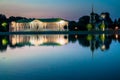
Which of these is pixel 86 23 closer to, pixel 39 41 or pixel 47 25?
pixel 47 25

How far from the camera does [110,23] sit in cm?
7962

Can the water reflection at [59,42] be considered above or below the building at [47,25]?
below

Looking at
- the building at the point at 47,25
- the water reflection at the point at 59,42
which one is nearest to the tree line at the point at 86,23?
the building at the point at 47,25

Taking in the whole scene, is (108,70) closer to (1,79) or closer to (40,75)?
(40,75)

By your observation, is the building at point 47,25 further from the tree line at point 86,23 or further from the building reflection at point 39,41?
the building reflection at point 39,41

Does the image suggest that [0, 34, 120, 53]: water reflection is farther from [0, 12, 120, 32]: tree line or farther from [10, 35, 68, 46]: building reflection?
[0, 12, 120, 32]: tree line

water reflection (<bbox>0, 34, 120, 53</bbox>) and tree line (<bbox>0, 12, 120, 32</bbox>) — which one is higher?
tree line (<bbox>0, 12, 120, 32</bbox>)

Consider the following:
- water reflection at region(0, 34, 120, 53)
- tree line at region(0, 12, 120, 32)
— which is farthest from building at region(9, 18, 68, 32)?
water reflection at region(0, 34, 120, 53)

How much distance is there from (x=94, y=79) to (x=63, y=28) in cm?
5650

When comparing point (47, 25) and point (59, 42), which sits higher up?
point (47, 25)

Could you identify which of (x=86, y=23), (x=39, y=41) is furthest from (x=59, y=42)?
(x=86, y=23)

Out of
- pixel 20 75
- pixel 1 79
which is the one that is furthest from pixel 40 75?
pixel 1 79

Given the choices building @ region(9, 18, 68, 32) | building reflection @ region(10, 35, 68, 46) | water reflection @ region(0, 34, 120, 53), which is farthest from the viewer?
building @ region(9, 18, 68, 32)

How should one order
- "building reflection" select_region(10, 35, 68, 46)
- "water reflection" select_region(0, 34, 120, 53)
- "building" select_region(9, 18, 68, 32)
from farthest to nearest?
"building" select_region(9, 18, 68, 32), "building reflection" select_region(10, 35, 68, 46), "water reflection" select_region(0, 34, 120, 53)
